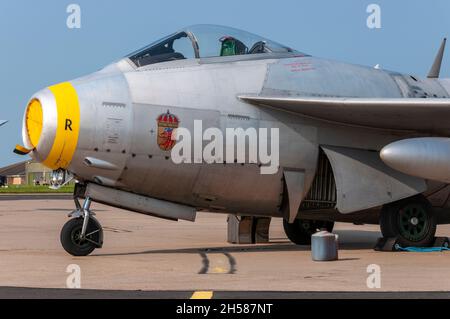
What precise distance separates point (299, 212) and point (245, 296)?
6.23 meters

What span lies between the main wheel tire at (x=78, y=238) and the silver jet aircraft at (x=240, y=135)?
0.05 feet

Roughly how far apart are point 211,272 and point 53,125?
3.09 metres

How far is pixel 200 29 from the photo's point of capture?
12578mm

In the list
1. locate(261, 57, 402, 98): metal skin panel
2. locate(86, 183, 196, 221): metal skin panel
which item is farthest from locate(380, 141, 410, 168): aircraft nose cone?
locate(86, 183, 196, 221): metal skin panel

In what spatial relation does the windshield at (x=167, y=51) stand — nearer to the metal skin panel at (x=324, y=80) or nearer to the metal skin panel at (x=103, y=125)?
the metal skin panel at (x=103, y=125)

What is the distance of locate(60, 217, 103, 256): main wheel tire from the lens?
11.5 meters

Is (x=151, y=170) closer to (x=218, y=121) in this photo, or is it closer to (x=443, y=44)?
(x=218, y=121)

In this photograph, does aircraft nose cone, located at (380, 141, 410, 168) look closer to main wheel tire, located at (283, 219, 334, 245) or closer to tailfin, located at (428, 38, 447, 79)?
main wheel tire, located at (283, 219, 334, 245)

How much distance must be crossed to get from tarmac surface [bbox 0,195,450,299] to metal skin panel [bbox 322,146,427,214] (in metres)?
0.87

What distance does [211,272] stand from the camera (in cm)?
985

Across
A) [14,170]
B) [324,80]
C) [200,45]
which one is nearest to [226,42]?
[200,45]

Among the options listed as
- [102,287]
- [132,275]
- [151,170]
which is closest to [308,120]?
[151,170]

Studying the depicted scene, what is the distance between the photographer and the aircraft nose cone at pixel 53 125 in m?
10.9

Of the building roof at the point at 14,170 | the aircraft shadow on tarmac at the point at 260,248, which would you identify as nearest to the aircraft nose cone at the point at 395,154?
the aircraft shadow on tarmac at the point at 260,248
